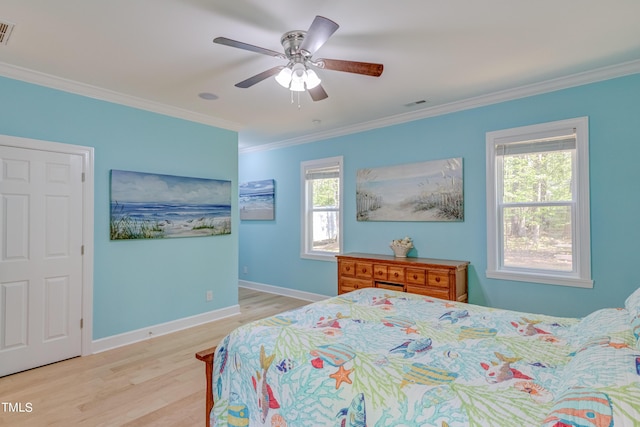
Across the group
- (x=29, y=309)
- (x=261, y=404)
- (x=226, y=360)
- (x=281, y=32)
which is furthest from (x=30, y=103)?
(x=261, y=404)

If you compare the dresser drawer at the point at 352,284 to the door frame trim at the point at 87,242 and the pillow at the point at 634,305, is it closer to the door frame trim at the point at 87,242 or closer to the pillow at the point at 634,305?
the pillow at the point at 634,305

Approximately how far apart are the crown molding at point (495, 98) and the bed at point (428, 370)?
2.24 m

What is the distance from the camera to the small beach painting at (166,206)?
349 cm

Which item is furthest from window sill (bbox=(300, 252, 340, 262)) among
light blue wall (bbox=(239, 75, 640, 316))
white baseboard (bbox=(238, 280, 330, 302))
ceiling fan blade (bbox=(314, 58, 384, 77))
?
ceiling fan blade (bbox=(314, 58, 384, 77))

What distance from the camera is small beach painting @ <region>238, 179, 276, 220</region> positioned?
18.9ft

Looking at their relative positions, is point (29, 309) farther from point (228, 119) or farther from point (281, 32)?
point (281, 32)

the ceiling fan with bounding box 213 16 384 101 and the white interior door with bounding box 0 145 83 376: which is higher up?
the ceiling fan with bounding box 213 16 384 101

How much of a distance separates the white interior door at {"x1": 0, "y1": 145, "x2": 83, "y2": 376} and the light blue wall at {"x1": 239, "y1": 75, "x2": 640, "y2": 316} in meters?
2.95

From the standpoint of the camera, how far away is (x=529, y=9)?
2064 mm

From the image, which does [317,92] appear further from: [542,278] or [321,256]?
[321,256]

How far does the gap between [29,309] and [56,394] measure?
0.87 meters

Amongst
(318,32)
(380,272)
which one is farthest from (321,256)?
(318,32)

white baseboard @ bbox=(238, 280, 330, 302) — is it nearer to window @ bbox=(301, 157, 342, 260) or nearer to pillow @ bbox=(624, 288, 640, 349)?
window @ bbox=(301, 157, 342, 260)

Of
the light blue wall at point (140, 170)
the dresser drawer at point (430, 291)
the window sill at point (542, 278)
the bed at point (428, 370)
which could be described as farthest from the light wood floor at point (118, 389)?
the window sill at point (542, 278)
